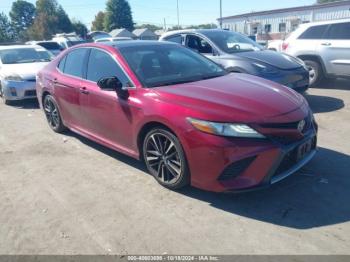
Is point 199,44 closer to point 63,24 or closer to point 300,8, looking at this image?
point 300,8

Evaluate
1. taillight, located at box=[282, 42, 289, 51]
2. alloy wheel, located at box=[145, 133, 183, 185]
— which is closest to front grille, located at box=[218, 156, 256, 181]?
alloy wheel, located at box=[145, 133, 183, 185]

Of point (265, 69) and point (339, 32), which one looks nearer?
point (265, 69)

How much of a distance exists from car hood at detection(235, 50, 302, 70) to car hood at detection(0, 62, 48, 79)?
517cm

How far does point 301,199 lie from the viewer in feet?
11.9

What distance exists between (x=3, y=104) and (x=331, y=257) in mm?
8988

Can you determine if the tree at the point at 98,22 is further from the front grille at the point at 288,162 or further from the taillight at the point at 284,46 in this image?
the front grille at the point at 288,162

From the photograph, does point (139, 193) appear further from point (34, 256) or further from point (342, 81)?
point (342, 81)

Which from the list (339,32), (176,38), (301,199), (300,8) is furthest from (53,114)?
(300,8)

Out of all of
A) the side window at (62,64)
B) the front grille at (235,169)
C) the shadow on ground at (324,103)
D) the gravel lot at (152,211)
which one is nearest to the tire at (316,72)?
the shadow on ground at (324,103)

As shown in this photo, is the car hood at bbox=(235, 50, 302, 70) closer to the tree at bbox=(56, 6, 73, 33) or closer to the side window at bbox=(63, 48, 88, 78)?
the side window at bbox=(63, 48, 88, 78)

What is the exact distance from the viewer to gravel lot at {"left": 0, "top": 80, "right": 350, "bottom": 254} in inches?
120

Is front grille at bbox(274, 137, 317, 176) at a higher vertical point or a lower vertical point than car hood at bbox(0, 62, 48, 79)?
lower

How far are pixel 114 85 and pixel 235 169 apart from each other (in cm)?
177

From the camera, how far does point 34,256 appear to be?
3.03m
